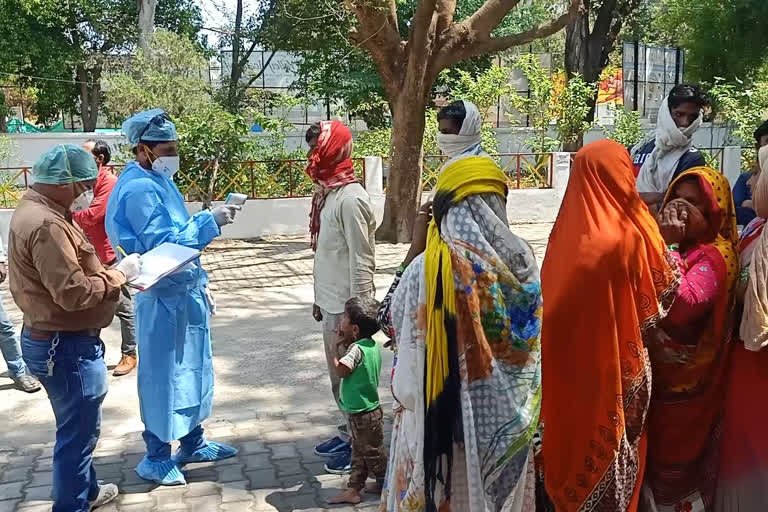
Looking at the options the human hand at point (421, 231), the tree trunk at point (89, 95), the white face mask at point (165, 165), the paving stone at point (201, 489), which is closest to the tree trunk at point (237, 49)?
the tree trunk at point (89, 95)

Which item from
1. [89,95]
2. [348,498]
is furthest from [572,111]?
[89,95]

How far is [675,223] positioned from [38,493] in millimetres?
3357

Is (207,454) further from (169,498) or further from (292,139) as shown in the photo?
(292,139)

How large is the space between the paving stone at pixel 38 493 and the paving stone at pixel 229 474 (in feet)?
2.81

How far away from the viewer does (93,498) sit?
11.4 ft

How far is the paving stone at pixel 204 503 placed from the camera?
348 cm

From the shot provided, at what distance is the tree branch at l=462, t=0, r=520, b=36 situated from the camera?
1011 centimetres

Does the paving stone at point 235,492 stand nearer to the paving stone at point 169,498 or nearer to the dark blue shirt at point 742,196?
the paving stone at point 169,498

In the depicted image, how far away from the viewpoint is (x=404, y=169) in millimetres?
10898

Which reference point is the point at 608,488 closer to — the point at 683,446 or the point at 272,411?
the point at 683,446

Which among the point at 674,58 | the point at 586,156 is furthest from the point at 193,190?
the point at 674,58

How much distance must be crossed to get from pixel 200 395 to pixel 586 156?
2514 mm

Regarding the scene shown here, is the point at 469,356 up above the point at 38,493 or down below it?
above

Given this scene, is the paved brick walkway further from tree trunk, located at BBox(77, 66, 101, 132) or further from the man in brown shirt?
tree trunk, located at BBox(77, 66, 101, 132)
